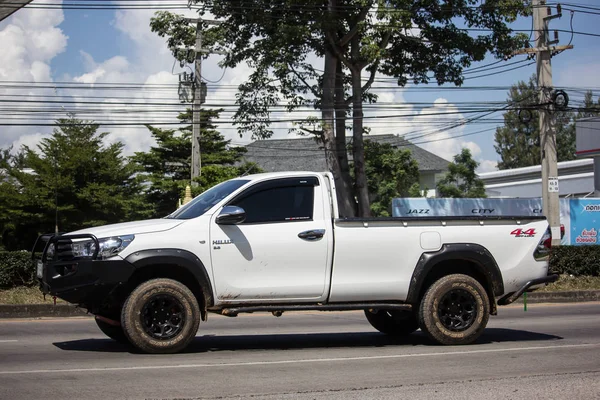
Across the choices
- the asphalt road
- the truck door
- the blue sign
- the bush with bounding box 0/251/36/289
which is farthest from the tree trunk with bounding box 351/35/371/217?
the truck door

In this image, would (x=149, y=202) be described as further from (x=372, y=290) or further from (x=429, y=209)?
(x=372, y=290)

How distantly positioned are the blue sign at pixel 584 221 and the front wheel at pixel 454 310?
21536 millimetres

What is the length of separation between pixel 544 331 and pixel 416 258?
340 centimetres

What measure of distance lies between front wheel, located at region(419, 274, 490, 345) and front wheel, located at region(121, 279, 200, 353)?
2.87 metres

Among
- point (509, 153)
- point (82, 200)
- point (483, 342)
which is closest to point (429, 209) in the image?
point (82, 200)

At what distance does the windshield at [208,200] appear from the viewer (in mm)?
8883

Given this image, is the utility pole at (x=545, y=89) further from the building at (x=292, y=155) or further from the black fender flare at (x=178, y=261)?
the building at (x=292, y=155)

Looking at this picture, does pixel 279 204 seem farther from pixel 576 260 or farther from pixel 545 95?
pixel 545 95

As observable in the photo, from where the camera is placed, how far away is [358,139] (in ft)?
90.9

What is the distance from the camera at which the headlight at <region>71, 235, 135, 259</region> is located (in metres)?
8.14

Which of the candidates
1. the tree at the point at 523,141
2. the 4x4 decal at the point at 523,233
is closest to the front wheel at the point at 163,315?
the 4x4 decal at the point at 523,233

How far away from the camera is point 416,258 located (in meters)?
9.13

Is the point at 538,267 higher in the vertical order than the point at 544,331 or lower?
higher


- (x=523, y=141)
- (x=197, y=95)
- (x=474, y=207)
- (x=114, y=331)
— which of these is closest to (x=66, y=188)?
(x=197, y=95)
